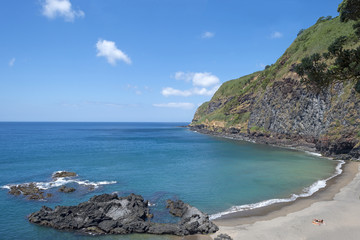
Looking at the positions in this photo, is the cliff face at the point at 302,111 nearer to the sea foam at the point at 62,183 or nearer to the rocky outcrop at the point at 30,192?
the sea foam at the point at 62,183

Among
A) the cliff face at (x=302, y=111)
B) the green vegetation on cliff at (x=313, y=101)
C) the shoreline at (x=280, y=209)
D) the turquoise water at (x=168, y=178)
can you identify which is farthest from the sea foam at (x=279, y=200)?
the cliff face at (x=302, y=111)

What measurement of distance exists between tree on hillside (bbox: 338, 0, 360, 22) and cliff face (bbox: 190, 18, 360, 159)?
19.4 feet

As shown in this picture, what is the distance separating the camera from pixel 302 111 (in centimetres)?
7506

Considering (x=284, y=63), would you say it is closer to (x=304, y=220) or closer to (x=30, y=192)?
(x=304, y=220)

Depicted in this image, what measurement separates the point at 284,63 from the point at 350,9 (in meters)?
90.0

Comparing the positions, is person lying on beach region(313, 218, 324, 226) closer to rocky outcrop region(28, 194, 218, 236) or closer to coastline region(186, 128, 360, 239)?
coastline region(186, 128, 360, 239)

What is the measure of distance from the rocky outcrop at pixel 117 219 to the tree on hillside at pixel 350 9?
20.5m

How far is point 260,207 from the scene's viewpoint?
2758 cm

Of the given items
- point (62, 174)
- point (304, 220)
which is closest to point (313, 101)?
point (304, 220)

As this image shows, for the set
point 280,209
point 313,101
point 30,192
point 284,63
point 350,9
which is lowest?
point 280,209

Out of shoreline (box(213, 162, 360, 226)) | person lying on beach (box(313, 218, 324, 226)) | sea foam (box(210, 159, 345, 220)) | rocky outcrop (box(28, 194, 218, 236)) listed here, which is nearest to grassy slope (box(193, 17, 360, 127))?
sea foam (box(210, 159, 345, 220))

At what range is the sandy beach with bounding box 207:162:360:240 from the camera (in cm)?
2073

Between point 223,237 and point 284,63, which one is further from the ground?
point 284,63

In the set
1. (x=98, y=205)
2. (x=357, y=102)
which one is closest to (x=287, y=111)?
(x=357, y=102)
